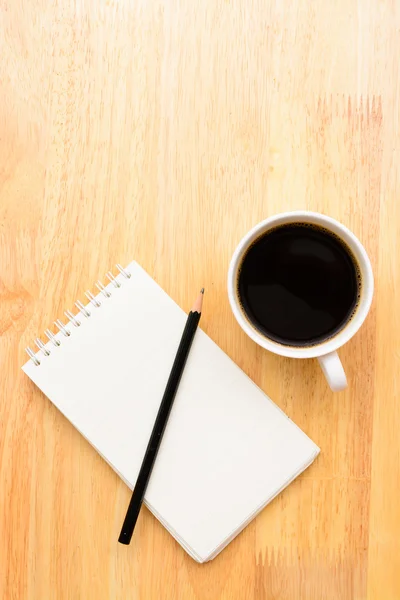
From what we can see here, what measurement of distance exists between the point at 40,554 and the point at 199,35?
574mm

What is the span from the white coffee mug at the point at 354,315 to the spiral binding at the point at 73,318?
131mm

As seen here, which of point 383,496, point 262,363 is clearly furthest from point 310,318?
point 383,496

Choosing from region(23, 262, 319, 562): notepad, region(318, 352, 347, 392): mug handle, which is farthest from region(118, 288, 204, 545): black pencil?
region(318, 352, 347, 392): mug handle

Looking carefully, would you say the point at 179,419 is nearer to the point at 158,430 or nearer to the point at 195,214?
the point at 158,430

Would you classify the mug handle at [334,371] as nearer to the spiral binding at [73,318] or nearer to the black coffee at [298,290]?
the black coffee at [298,290]

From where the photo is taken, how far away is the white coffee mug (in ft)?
1.69

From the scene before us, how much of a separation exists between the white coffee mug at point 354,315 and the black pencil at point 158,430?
0.21ft

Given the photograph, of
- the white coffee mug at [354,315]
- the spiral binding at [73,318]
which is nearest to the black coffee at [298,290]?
the white coffee mug at [354,315]

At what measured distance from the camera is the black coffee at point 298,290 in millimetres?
550

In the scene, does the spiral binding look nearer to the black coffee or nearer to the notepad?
the notepad

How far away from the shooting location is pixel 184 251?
1.97 ft

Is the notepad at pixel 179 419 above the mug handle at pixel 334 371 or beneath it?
beneath

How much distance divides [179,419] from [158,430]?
2 centimetres

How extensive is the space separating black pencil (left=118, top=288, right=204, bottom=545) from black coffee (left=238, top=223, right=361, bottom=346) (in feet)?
0.20
